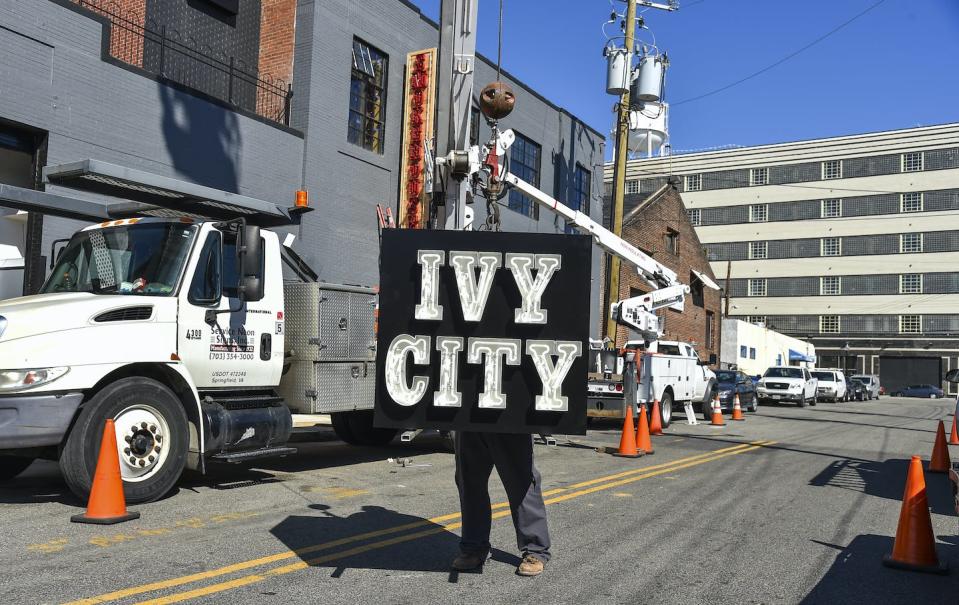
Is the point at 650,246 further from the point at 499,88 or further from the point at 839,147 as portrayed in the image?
the point at 839,147

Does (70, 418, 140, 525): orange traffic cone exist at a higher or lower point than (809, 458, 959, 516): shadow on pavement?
higher

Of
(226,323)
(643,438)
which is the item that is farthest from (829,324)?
(226,323)

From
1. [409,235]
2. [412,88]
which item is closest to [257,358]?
[409,235]

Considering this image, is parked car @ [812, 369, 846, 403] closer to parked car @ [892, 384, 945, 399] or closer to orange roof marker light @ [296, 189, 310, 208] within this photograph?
parked car @ [892, 384, 945, 399]

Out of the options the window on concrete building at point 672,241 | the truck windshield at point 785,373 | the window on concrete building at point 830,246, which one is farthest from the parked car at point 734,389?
the window on concrete building at point 830,246

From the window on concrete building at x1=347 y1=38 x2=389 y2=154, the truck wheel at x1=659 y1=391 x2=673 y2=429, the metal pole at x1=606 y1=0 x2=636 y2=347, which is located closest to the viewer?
the window on concrete building at x1=347 y1=38 x2=389 y2=154

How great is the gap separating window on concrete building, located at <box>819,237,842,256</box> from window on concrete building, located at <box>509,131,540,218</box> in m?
55.8

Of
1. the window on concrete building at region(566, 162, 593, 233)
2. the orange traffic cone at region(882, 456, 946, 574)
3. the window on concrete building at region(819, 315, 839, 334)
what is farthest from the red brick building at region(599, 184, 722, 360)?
the window on concrete building at region(819, 315, 839, 334)

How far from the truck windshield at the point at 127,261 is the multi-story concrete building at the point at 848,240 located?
65.2 meters

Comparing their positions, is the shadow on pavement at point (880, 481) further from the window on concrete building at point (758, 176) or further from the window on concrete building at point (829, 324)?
the window on concrete building at point (758, 176)

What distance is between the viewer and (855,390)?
48750 millimetres

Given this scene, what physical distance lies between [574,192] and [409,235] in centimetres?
2503

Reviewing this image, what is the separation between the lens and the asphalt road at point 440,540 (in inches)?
211

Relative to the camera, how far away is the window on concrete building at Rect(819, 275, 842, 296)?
7450cm
